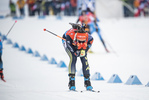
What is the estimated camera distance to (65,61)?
49.7ft

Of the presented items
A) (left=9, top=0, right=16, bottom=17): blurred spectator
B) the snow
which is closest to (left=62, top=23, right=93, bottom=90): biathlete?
the snow

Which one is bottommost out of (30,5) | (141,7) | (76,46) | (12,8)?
(141,7)

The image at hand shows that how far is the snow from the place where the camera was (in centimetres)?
808

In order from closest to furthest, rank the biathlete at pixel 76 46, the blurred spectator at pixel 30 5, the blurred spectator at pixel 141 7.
Answer: the biathlete at pixel 76 46 < the blurred spectator at pixel 30 5 < the blurred spectator at pixel 141 7

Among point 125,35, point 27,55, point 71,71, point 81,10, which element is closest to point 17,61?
point 27,55

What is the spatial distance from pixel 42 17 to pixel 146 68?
13943mm

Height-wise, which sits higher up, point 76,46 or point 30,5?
point 76,46

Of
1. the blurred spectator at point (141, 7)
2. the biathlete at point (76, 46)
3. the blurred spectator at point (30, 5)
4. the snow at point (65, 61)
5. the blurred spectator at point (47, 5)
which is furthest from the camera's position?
the blurred spectator at point (141, 7)

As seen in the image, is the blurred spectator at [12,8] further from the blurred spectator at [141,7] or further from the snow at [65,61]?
the blurred spectator at [141,7]

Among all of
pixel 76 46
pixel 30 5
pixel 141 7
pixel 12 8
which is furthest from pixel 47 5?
pixel 76 46

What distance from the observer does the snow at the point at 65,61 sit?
26.5ft

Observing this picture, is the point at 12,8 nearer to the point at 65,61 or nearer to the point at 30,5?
the point at 30,5

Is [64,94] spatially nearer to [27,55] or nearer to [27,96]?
[27,96]

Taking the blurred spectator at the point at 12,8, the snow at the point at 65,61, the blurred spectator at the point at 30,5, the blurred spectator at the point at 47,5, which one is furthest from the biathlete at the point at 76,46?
the blurred spectator at the point at 47,5
